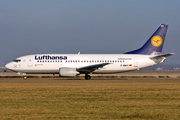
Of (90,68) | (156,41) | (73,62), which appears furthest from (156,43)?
(73,62)

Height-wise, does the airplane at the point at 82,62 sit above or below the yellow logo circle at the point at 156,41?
below

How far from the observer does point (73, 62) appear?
145 ft

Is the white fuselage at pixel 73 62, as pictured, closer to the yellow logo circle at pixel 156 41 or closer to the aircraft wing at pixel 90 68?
the aircraft wing at pixel 90 68

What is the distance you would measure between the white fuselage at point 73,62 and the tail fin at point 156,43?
1524mm

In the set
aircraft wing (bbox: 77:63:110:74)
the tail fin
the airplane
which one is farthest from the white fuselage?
the tail fin

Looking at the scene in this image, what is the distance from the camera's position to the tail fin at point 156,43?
45.7 m

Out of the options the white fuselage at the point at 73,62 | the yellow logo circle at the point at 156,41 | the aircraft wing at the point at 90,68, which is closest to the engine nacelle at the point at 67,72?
the aircraft wing at the point at 90,68

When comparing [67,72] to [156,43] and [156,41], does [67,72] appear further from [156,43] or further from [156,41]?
[156,41]

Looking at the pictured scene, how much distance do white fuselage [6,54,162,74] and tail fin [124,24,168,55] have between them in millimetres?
1524

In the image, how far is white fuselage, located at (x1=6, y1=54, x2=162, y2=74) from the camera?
4378 centimetres

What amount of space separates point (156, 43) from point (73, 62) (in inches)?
542

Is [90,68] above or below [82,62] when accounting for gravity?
below

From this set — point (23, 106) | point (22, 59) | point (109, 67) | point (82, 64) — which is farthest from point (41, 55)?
point (23, 106)

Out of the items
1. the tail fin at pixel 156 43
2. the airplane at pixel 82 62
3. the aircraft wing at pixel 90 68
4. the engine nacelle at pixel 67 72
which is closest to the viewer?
the engine nacelle at pixel 67 72
